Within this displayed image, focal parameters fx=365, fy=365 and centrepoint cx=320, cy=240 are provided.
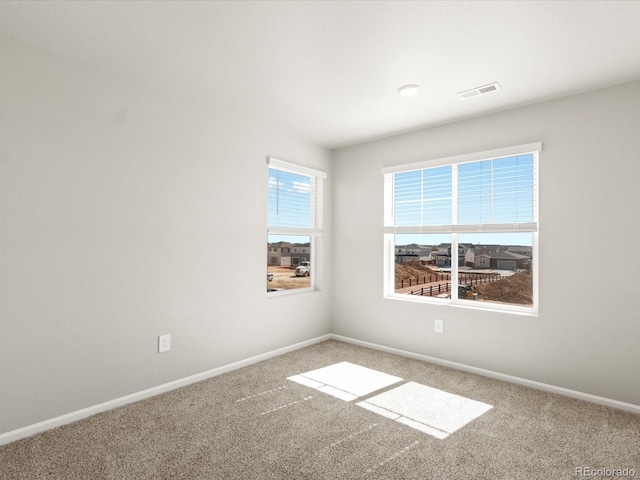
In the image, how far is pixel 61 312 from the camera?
2404 mm

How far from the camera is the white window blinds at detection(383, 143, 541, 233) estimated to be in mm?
3232

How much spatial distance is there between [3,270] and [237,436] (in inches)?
67.9

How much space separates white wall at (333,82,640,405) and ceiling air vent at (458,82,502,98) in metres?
0.52

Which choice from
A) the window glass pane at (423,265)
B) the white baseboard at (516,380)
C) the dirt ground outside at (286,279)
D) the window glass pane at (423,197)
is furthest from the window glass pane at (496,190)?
the dirt ground outside at (286,279)

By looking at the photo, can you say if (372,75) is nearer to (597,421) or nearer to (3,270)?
(3,270)

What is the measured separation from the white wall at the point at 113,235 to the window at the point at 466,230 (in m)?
1.58

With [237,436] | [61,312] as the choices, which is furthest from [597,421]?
[61,312]

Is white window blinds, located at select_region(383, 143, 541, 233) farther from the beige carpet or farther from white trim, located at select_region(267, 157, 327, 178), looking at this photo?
the beige carpet

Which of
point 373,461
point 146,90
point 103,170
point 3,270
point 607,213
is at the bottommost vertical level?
point 373,461

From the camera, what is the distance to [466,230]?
3.55 m

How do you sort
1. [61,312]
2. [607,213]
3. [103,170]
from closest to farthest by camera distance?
[61,312], [103,170], [607,213]

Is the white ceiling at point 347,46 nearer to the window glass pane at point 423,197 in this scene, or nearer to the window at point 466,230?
the window at point 466,230

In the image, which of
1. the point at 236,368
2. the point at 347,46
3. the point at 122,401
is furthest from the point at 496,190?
the point at 122,401

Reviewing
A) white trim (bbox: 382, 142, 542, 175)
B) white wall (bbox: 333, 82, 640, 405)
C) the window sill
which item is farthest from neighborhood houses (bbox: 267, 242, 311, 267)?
white wall (bbox: 333, 82, 640, 405)
